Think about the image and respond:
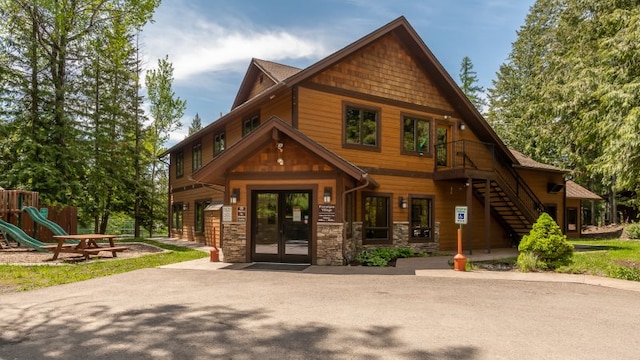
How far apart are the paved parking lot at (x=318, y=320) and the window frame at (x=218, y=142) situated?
9.89 meters

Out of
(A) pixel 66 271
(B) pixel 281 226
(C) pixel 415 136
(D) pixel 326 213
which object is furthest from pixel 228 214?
(C) pixel 415 136

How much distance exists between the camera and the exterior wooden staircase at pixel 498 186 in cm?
1641

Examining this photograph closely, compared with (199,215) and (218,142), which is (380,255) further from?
(199,215)

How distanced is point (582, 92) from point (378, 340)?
17.8 m

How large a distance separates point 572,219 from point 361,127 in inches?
729

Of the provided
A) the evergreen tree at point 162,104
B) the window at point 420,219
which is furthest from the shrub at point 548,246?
the evergreen tree at point 162,104

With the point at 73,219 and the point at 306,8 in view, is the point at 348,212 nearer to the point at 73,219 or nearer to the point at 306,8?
the point at 306,8

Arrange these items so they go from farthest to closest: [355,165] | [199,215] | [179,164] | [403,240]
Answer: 1. [179,164]
2. [199,215]
3. [403,240]
4. [355,165]

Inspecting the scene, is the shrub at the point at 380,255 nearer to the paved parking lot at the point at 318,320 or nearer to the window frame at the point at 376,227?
the window frame at the point at 376,227

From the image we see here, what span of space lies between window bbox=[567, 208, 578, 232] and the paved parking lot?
19267 millimetres

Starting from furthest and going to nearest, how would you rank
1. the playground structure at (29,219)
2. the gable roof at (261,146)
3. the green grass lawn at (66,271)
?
the playground structure at (29,219), the gable roof at (261,146), the green grass lawn at (66,271)

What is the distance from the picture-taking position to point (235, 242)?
40.7ft

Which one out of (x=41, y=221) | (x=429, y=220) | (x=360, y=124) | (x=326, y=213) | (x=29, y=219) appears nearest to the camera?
(x=326, y=213)

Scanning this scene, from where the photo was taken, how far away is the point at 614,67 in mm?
14461
